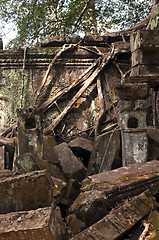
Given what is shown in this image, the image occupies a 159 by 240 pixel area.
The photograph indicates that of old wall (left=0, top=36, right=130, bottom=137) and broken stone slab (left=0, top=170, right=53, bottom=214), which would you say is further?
old wall (left=0, top=36, right=130, bottom=137)

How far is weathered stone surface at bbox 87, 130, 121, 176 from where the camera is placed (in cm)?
387

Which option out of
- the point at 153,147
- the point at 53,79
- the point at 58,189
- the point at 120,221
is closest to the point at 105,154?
the point at 153,147

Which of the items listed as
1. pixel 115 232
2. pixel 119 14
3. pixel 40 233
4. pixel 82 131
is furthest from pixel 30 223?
pixel 119 14

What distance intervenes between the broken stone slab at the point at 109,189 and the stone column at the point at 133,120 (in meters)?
0.56

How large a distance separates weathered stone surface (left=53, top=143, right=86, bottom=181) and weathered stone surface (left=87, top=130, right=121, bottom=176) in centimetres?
17

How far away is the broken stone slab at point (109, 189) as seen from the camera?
7.54 feet

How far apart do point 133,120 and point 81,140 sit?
1.36 m

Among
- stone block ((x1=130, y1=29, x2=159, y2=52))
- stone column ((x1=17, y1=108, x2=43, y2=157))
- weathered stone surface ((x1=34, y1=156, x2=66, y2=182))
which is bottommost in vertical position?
weathered stone surface ((x1=34, y1=156, x2=66, y2=182))

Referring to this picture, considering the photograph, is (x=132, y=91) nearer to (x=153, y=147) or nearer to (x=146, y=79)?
(x=146, y=79)

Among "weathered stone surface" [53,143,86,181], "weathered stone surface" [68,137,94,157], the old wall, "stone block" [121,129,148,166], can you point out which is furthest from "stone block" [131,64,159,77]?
the old wall

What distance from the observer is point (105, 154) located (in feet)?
13.1

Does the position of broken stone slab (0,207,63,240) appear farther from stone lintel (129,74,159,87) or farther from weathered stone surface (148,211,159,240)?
stone lintel (129,74,159,87)

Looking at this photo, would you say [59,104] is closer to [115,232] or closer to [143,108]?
[143,108]

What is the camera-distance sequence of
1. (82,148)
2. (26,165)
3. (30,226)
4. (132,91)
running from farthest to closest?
(82,148) < (132,91) < (26,165) < (30,226)
